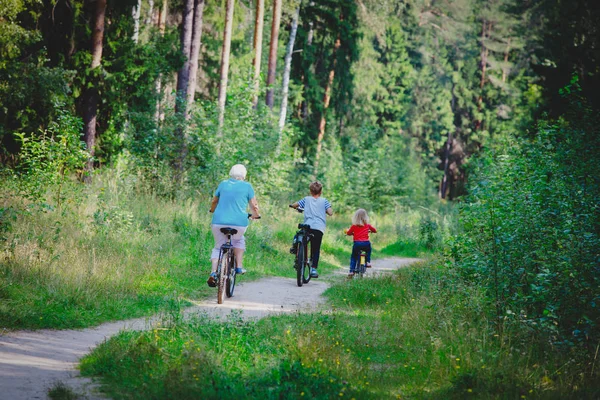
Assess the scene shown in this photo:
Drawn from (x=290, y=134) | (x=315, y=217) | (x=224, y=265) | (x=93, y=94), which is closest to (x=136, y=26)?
(x=290, y=134)

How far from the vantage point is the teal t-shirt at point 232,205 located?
10.5 meters

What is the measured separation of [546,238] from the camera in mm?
8383

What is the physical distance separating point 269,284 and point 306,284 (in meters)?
0.95

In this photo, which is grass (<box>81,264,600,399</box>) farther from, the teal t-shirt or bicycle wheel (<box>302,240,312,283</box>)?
bicycle wheel (<box>302,240,312,283</box>)

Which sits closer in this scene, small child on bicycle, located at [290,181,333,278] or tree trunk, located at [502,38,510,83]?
small child on bicycle, located at [290,181,333,278]

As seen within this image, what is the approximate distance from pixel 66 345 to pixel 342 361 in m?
3.21

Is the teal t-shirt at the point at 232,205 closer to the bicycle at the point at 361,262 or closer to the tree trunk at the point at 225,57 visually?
the bicycle at the point at 361,262

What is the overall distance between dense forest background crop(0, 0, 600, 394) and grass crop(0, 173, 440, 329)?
0.22 metres

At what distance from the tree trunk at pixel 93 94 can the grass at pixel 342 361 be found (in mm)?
10478

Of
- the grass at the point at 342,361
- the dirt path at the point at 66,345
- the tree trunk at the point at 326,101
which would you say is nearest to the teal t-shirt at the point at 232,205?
the dirt path at the point at 66,345

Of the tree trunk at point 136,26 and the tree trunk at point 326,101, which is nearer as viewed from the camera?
the tree trunk at point 136,26

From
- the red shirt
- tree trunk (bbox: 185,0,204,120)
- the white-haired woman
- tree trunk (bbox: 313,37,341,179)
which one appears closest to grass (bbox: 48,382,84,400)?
the white-haired woman

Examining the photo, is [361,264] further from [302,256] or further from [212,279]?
[212,279]

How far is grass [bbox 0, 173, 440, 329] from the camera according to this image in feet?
29.0
